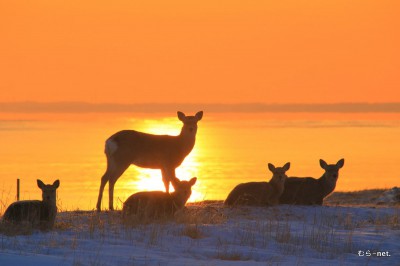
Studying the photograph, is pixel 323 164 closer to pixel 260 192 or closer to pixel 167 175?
pixel 260 192

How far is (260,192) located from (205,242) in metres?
5.90

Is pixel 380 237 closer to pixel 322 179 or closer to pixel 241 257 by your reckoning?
pixel 241 257

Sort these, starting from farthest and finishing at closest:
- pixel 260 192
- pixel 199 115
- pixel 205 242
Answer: pixel 199 115
pixel 260 192
pixel 205 242

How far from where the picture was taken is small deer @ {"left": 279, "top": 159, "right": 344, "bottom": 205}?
869 inches

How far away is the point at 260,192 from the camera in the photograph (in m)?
21.1

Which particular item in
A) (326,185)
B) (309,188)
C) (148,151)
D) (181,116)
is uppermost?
(181,116)

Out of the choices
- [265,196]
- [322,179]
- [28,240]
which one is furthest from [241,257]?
[322,179]

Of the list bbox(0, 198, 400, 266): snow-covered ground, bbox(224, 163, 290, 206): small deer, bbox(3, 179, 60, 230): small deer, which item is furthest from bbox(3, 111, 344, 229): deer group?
bbox(3, 179, 60, 230): small deer

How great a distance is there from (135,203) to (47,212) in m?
2.72

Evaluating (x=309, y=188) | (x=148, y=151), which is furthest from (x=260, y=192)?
(x=148, y=151)

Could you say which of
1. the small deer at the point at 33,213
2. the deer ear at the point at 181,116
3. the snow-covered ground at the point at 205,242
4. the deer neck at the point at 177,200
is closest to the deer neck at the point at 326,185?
the snow-covered ground at the point at 205,242

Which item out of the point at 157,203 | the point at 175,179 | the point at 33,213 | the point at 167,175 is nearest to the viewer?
the point at 33,213

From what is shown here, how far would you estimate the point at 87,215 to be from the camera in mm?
18359

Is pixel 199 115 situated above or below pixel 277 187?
above
